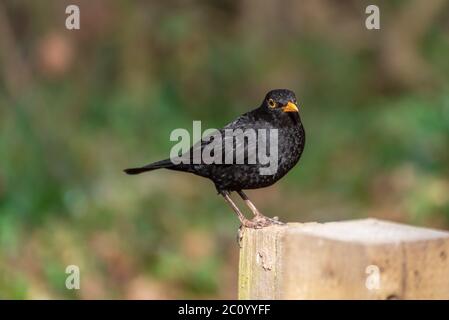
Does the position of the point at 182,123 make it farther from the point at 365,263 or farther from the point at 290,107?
the point at 365,263

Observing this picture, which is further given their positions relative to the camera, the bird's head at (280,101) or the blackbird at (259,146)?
the bird's head at (280,101)

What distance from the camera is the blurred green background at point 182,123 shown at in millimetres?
7043

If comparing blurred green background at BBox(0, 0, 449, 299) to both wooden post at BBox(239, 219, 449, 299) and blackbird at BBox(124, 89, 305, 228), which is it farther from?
wooden post at BBox(239, 219, 449, 299)

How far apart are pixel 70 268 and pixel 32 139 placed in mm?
Answer: 2409

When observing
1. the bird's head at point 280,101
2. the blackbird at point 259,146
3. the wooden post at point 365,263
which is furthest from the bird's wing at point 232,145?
the wooden post at point 365,263

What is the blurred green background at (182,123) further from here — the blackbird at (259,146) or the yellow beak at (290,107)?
the yellow beak at (290,107)

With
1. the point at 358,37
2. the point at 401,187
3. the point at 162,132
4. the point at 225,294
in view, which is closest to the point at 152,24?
the point at 162,132

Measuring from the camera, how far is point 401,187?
8633 mm

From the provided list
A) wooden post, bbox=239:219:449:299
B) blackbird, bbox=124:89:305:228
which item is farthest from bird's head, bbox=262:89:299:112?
wooden post, bbox=239:219:449:299

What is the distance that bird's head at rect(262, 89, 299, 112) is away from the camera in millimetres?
4461

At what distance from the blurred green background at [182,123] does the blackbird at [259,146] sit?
1.76m

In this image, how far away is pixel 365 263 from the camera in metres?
2.28

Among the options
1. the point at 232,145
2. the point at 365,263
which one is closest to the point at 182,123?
the point at 232,145

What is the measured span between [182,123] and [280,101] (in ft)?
A: 19.3
